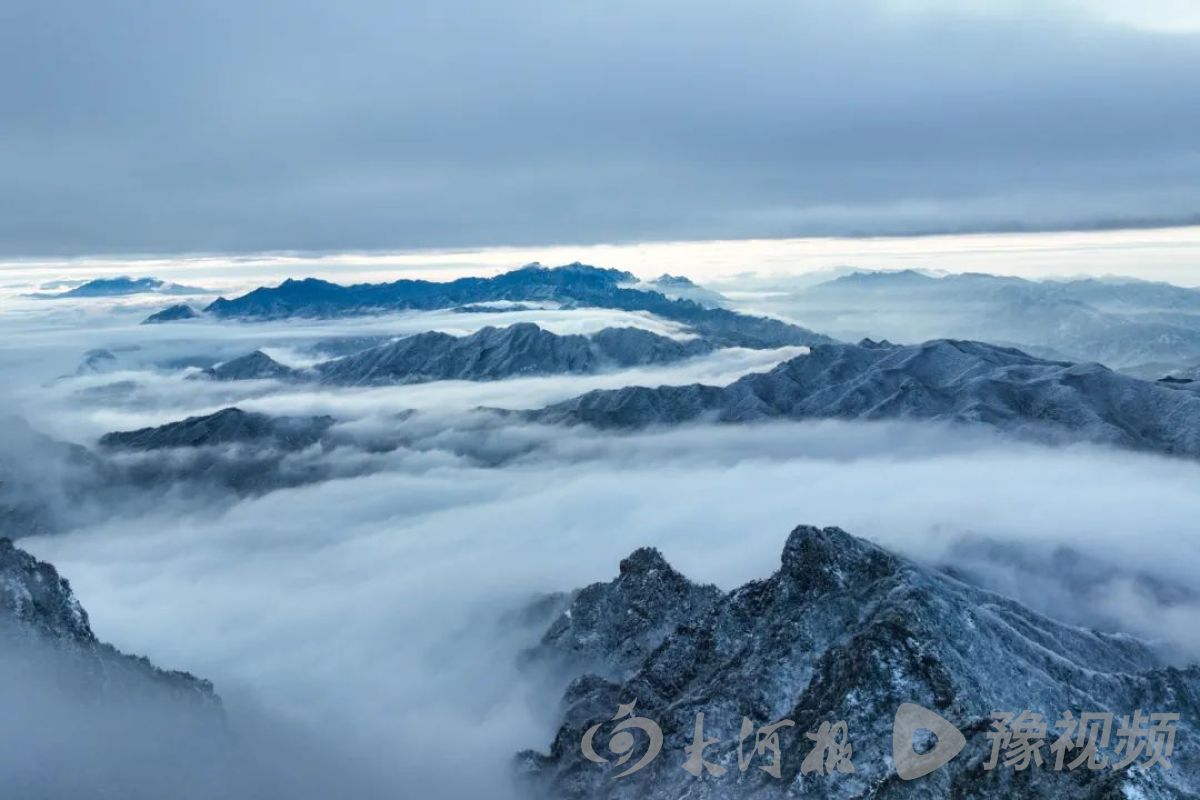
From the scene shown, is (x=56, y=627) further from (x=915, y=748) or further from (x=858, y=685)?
(x=915, y=748)

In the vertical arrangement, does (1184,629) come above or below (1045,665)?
below

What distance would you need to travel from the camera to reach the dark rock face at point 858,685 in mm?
74750

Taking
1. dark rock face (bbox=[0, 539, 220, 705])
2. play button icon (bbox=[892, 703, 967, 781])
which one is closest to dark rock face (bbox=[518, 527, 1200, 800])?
play button icon (bbox=[892, 703, 967, 781])

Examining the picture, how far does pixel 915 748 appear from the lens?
74.3m

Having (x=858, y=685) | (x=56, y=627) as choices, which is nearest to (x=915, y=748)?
(x=858, y=685)

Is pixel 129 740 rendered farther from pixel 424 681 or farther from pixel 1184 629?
pixel 1184 629

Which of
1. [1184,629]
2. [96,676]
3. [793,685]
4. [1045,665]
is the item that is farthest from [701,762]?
[1184,629]

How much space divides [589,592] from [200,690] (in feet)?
200

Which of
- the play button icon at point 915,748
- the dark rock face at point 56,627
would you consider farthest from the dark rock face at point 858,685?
the dark rock face at point 56,627

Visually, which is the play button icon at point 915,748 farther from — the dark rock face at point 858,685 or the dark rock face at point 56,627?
the dark rock face at point 56,627

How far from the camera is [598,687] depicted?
120 meters

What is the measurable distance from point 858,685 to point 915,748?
22.7 feet

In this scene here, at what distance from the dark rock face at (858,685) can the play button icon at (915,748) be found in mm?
707

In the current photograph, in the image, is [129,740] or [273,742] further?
[273,742]
